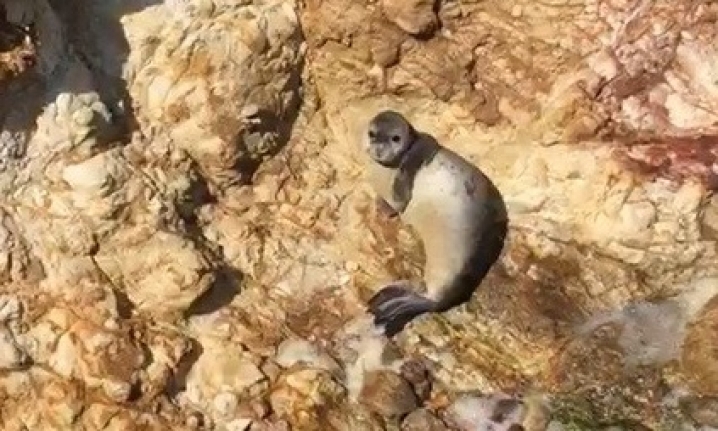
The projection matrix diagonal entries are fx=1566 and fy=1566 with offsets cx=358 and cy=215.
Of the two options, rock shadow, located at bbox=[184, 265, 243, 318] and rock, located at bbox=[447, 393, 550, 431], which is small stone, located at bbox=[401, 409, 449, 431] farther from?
rock shadow, located at bbox=[184, 265, 243, 318]

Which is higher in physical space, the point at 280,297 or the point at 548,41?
the point at 548,41

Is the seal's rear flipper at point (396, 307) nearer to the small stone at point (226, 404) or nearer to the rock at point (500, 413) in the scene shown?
the rock at point (500, 413)

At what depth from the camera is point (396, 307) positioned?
11.3 ft

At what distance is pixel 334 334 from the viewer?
136 inches

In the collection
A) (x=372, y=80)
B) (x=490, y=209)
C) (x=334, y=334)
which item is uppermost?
(x=372, y=80)

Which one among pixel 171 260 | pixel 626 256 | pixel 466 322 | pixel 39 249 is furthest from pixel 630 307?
pixel 39 249

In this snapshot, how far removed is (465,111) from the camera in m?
3.52

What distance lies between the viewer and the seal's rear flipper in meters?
3.44

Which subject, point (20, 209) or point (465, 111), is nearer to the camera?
point (20, 209)

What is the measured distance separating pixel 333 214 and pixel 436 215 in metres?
→ 0.24

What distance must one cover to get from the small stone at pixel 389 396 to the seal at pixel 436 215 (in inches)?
5.7

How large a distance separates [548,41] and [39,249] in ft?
3.88

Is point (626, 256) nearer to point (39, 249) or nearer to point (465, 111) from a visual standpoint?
point (465, 111)

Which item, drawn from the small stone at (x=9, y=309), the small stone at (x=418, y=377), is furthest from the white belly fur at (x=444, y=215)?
the small stone at (x=9, y=309)
